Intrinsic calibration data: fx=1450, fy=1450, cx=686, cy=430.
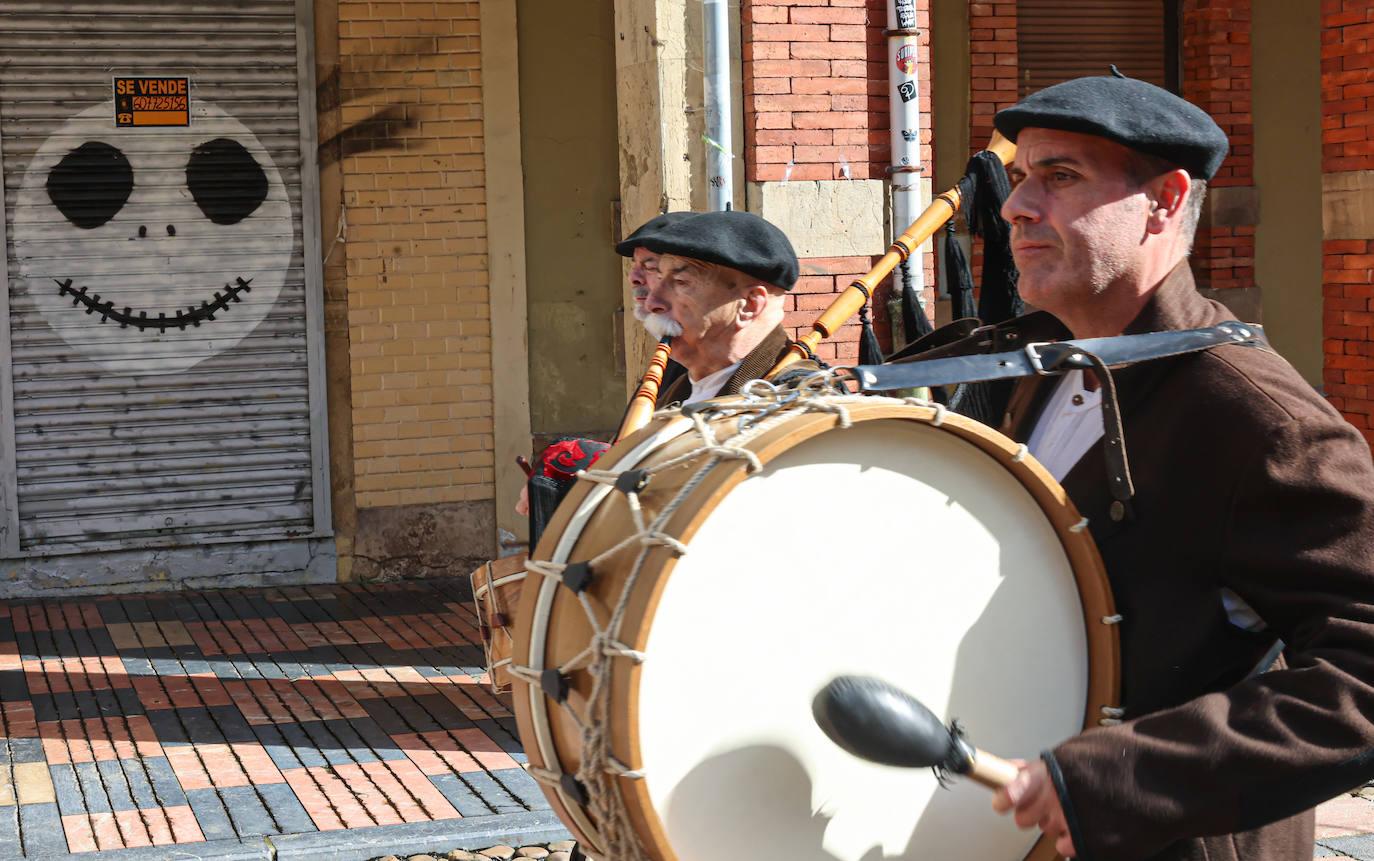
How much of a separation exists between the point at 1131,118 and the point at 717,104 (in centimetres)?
398

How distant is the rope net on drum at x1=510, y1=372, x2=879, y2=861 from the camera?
1.57 meters

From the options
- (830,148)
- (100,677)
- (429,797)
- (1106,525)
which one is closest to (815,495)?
(1106,525)

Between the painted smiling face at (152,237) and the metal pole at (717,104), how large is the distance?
3.53 metres

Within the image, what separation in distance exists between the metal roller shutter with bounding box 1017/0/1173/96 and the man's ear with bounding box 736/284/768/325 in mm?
6614

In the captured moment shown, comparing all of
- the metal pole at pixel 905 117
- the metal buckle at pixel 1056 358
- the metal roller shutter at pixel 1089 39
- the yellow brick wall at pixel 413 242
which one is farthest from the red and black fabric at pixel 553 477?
the metal roller shutter at pixel 1089 39

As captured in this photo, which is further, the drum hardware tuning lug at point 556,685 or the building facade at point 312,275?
the building facade at point 312,275

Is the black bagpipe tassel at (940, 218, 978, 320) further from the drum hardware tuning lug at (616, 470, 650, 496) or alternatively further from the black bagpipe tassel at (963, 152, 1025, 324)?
the drum hardware tuning lug at (616, 470, 650, 496)

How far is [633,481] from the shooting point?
1683mm

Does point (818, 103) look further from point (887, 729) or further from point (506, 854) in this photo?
point (887, 729)

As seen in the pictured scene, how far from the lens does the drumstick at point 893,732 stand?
1460 mm

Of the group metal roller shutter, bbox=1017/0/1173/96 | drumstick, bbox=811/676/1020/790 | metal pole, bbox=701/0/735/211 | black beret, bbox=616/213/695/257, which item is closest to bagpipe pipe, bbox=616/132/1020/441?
black beret, bbox=616/213/695/257

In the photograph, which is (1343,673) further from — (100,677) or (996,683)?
(100,677)

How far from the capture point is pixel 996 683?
1.76 meters

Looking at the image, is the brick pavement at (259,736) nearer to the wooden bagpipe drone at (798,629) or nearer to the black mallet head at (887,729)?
the wooden bagpipe drone at (798,629)
